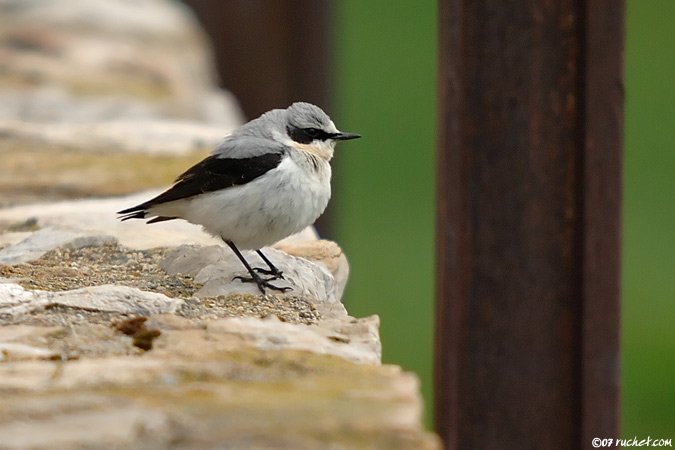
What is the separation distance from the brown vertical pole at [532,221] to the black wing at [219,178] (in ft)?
3.19

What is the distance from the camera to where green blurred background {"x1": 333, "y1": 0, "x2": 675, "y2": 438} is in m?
9.47

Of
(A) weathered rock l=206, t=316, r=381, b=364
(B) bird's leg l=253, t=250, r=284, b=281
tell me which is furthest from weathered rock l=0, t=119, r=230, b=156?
(A) weathered rock l=206, t=316, r=381, b=364

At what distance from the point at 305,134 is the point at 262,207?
529mm

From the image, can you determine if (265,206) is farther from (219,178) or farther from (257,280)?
(257,280)

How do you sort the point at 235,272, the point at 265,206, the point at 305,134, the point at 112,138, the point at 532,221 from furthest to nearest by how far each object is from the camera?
the point at 112,138 → the point at 305,134 → the point at 265,206 → the point at 235,272 → the point at 532,221

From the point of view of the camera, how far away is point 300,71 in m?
8.87

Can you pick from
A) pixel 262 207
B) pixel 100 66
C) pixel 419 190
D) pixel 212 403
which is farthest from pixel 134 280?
pixel 419 190

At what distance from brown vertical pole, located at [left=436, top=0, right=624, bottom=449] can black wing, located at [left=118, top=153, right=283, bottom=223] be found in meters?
0.97

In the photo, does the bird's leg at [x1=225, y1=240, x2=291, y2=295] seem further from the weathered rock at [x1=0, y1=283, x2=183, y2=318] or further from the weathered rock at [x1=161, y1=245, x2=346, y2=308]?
the weathered rock at [x1=0, y1=283, x2=183, y2=318]

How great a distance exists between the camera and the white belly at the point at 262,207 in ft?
13.1

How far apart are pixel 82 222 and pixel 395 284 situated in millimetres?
6898

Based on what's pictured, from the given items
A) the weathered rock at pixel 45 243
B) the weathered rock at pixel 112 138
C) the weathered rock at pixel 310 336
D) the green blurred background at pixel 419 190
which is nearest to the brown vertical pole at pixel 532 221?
the weathered rock at pixel 310 336

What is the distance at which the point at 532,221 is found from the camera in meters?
3.30

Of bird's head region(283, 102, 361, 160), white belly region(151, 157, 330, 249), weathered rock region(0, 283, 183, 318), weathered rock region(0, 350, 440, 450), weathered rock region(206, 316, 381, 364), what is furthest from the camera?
bird's head region(283, 102, 361, 160)
